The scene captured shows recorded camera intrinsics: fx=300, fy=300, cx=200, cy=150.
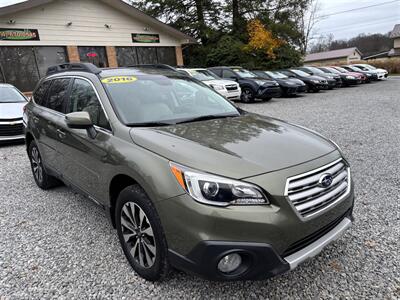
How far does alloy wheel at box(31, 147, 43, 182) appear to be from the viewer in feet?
14.8

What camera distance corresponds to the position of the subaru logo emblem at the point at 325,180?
2.16 m

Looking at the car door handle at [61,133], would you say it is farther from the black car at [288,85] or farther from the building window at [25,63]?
the black car at [288,85]

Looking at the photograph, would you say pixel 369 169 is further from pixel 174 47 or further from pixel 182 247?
pixel 174 47

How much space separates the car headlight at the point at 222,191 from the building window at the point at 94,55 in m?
16.3

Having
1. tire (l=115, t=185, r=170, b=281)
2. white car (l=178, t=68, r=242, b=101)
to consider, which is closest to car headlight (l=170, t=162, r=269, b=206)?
tire (l=115, t=185, r=170, b=281)

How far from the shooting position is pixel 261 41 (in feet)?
73.0

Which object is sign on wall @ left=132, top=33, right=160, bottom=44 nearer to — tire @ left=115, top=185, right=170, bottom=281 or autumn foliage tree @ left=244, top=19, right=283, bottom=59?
autumn foliage tree @ left=244, top=19, right=283, bottom=59

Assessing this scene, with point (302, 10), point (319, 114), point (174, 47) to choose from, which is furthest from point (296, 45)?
point (319, 114)

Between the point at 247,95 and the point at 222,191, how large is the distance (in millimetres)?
12703

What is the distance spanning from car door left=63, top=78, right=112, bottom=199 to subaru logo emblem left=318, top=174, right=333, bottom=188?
1.75 m

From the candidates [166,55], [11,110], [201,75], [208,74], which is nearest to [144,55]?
[166,55]

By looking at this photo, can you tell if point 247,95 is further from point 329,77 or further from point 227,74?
point 329,77

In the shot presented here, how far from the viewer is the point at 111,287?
8.00 ft

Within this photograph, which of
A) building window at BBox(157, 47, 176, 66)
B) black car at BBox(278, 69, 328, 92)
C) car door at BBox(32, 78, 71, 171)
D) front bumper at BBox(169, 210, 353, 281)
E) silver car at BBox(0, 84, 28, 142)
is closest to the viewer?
front bumper at BBox(169, 210, 353, 281)
